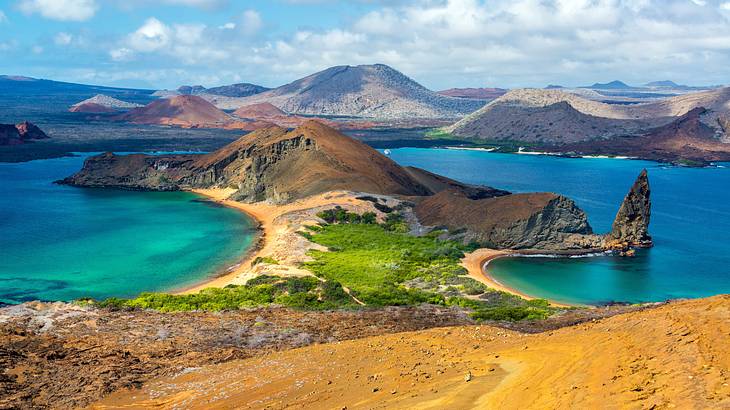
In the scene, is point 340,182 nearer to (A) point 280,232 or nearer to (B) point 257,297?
(A) point 280,232

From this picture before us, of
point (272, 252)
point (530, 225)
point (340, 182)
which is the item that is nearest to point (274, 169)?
point (340, 182)

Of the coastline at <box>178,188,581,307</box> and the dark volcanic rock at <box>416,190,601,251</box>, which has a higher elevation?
the dark volcanic rock at <box>416,190,601,251</box>

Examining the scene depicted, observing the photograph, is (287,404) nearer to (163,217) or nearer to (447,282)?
(447,282)

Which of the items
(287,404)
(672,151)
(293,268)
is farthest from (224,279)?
(672,151)

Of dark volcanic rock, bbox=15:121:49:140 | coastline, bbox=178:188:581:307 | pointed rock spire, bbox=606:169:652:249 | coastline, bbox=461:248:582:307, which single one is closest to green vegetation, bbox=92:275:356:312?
coastline, bbox=178:188:581:307

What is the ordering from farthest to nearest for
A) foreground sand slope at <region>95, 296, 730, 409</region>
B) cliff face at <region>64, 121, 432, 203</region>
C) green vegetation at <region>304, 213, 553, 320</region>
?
1. cliff face at <region>64, 121, 432, 203</region>
2. green vegetation at <region>304, 213, 553, 320</region>
3. foreground sand slope at <region>95, 296, 730, 409</region>

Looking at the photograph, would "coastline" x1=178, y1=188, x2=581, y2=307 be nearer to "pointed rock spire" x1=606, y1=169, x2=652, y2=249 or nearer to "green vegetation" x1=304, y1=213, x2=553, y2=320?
"green vegetation" x1=304, y1=213, x2=553, y2=320
